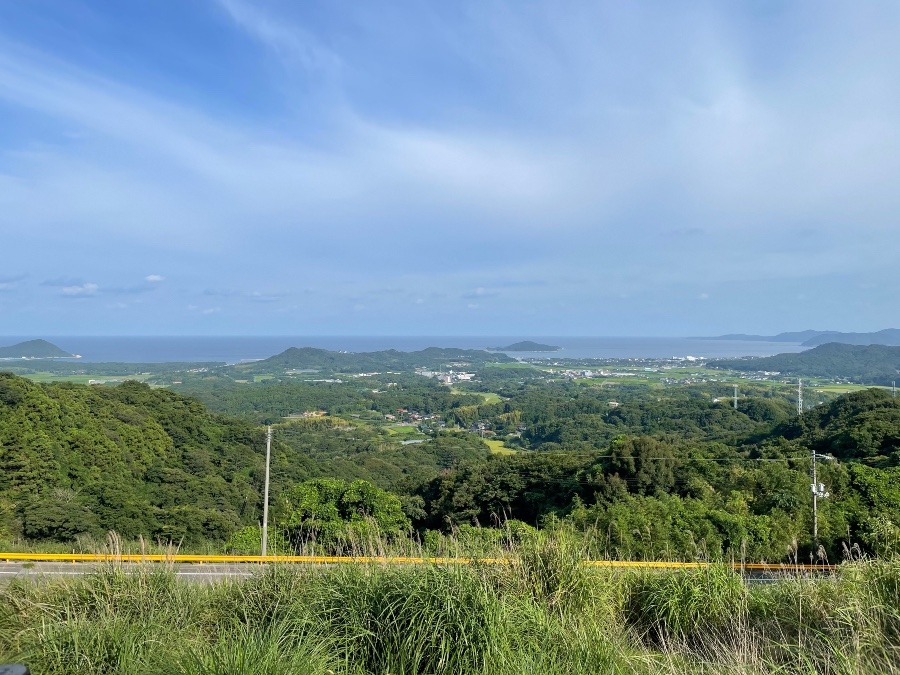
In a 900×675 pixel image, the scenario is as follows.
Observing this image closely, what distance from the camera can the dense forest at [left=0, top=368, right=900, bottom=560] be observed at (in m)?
14.1

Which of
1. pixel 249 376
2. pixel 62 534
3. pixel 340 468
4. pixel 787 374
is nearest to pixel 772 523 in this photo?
pixel 62 534

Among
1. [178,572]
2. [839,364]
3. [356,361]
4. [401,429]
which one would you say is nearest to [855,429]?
[178,572]

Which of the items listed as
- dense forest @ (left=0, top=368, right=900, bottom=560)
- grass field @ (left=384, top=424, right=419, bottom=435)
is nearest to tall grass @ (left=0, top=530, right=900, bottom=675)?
dense forest @ (left=0, top=368, right=900, bottom=560)

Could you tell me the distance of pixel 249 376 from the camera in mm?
93000

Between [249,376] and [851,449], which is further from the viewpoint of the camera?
[249,376]

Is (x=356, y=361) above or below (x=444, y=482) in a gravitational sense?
above

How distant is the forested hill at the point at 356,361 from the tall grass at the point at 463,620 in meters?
101

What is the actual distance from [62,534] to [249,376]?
7839 cm

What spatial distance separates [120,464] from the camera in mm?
23984

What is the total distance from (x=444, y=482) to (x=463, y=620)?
20430 millimetres

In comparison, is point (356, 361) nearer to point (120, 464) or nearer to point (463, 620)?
point (120, 464)

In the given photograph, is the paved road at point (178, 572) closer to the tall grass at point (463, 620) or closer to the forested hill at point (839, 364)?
the tall grass at point (463, 620)

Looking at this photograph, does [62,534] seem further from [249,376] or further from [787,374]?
[787,374]

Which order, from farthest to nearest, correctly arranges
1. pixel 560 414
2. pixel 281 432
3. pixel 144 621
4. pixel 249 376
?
pixel 249 376 → pixel 560 414 → pixel 281 432 → pixel 144 621
